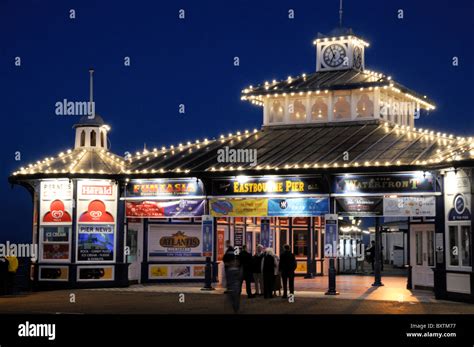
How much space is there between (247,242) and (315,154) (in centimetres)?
962

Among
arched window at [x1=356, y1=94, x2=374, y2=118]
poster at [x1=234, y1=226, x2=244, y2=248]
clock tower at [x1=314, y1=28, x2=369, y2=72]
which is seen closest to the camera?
arched window at [x1=356, y1=94, x2=374, y2=118]

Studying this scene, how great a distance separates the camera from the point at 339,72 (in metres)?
35.9

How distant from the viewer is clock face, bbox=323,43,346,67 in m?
36.4

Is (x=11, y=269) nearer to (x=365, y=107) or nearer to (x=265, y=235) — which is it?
(x=265, y=235)

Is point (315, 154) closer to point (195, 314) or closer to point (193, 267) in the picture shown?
point (193, 267)

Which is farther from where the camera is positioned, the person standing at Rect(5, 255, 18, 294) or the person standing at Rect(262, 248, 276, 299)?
the person standing at Rect(5, 255, 18, 294)

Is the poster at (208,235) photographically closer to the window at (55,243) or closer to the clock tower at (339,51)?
the window at (55,243)

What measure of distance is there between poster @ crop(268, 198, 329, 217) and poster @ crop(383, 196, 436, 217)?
2060mm

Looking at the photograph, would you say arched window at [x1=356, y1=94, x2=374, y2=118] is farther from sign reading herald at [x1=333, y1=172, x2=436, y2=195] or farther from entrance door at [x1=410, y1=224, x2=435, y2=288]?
sign reading herald at [x1=333, y1=172, x2=436, y2=195]

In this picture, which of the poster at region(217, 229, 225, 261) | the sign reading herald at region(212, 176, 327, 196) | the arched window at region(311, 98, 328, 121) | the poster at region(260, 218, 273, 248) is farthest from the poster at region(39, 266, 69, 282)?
the arched window at region(311, 98, 328, 121)

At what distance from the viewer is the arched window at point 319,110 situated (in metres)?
33.5

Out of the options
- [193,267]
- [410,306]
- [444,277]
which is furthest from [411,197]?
[193,267]

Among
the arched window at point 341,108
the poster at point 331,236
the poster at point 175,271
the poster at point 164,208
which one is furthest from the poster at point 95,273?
the arched window at point 341,108

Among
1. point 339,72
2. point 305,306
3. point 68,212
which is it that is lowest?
point 305,306
